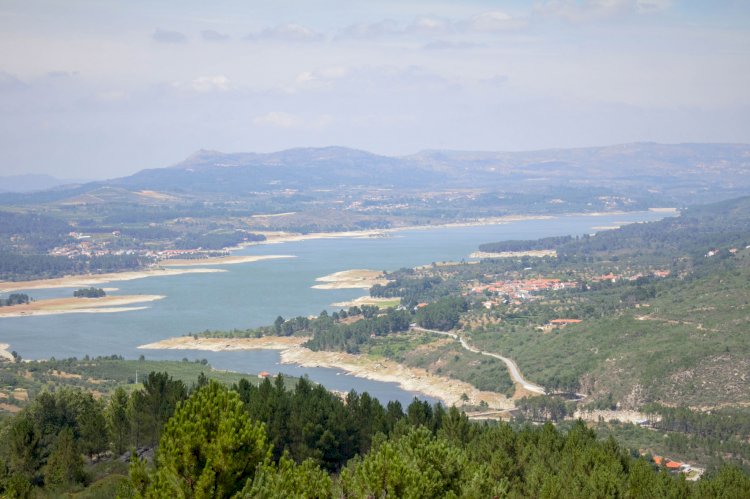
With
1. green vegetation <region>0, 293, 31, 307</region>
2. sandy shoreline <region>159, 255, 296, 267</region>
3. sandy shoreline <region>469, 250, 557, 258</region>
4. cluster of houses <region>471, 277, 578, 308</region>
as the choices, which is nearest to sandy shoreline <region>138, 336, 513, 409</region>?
cluster of houses <region>471, 277, 578, 308</region>

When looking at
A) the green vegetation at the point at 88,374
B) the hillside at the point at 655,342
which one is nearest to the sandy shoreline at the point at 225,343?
the green vegetation at the point at 88,374

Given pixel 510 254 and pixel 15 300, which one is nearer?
pixel 15 300

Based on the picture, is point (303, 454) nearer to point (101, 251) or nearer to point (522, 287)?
point (522, 287)

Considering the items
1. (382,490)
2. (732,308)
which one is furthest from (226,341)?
(382,490)

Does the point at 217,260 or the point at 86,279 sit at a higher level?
the point at 86,279

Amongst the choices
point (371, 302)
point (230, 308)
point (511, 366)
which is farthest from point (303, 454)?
point (230, 308)

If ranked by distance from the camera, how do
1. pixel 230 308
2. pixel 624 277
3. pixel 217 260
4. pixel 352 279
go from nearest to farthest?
1. pixel 230 308
2. pixel 624 277
3. pixel 352 279
4. pixel 217 260

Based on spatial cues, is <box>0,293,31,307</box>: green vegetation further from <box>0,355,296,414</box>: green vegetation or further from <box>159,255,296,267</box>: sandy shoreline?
<box>159,255,296,267</box>: sandy shoreline
